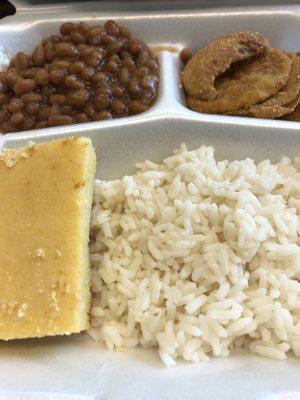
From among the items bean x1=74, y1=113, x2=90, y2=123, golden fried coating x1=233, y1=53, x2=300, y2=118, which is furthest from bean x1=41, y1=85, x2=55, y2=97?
golden fried coating x1=233, y1=53, x2=300, y2=118

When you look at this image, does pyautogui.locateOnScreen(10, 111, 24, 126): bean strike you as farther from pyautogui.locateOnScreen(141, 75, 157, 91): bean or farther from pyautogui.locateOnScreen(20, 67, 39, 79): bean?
pyautogui.locateOnScreen(141, 75, 157, 91): bean

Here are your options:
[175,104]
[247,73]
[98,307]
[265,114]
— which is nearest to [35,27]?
[175,104]

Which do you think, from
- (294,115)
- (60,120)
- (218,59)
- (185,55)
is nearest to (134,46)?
(185,55)

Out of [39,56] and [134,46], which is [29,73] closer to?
[39,56]

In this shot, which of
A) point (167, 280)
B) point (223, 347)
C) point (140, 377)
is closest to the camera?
point (140, 377)

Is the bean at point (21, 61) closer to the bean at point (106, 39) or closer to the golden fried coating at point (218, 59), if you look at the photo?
the bean at point (106, 39)

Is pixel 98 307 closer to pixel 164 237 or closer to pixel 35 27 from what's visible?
pixel 164 237

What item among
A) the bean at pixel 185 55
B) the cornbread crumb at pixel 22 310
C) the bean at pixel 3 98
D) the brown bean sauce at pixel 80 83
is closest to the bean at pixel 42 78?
the brown bean sauce at pixel 80 83
